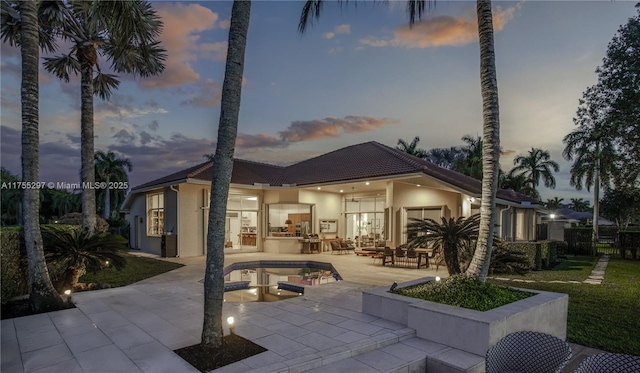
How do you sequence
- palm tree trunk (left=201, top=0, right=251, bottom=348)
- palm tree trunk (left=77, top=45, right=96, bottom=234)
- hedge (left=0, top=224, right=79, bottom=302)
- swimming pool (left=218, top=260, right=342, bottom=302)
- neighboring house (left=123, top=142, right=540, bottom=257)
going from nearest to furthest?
palm tree trunk (left=201, top=0, right=251, bottom=348), hedge (left=0, top=224, right=79, bottom=302), swimming pool (left=218, top=260, right=342, bottom=302), palm tree trunk (left=77, top=45, right=96, bottom=234), neighboring house (left=123, top=142, right=540, bottom=257)

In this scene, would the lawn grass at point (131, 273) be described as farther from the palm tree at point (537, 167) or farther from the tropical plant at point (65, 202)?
the tropical plant at point (65, 202)

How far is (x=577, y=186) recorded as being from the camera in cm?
2797

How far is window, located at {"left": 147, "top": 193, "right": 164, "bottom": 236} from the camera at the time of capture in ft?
56.5

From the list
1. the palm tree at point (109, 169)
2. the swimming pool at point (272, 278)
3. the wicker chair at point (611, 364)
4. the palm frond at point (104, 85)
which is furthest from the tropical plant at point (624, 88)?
the palm tree at point (109, 169)

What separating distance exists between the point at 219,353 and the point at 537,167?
1458 inches

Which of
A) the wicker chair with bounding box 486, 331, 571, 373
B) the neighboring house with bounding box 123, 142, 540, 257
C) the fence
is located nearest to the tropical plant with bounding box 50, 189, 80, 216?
the neighboring house with bounding box 123, 142, 540, 257

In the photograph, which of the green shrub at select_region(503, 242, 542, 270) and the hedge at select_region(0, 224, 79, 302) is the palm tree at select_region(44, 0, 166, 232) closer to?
the hedge at select_region(0, 224, 79, 302)

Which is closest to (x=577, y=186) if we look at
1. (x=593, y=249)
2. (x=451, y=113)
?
(x=593, y=249)

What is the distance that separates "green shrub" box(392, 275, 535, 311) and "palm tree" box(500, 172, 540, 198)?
30.8 meters

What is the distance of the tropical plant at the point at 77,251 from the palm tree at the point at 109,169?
32.7 meters

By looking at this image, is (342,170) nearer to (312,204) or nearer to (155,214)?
(312,204)

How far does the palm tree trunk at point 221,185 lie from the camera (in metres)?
4.34

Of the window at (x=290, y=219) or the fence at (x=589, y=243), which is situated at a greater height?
the window at (x=290, y=219)

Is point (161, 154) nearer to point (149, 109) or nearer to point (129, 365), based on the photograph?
point (149, 109)
